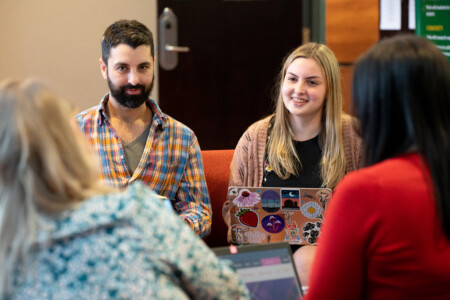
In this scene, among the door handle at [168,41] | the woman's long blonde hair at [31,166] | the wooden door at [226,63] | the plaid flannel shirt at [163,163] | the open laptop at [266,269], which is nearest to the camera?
the woman's long blonde hair at [31,166]

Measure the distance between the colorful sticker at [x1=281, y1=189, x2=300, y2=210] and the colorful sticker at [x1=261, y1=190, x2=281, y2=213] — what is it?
0.06 feet

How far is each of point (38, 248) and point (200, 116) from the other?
3.55 metres

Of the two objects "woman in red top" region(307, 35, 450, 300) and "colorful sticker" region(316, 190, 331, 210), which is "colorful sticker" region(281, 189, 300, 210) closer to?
"colorful sticker" region(316, 190, 331, 210)

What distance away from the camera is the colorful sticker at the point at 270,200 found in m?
2.13

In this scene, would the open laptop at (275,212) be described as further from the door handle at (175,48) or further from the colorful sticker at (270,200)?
the door handle at (175,48)

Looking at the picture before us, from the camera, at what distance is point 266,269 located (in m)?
1.56

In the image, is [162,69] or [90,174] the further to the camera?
[162,69]

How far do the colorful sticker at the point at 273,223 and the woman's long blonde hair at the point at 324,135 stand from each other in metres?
0.37

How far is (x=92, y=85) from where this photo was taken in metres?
4.18

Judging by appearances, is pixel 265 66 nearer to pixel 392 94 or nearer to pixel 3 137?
pixel 392 94

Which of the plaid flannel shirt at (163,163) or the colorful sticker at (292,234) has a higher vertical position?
the plaid flannel shirt at (163,163)

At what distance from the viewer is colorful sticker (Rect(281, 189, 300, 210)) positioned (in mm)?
2139

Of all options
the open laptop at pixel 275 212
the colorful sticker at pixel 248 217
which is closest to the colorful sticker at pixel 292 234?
the open laptop at pixel 275 212

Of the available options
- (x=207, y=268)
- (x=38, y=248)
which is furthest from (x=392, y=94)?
(x=38, y=248)
